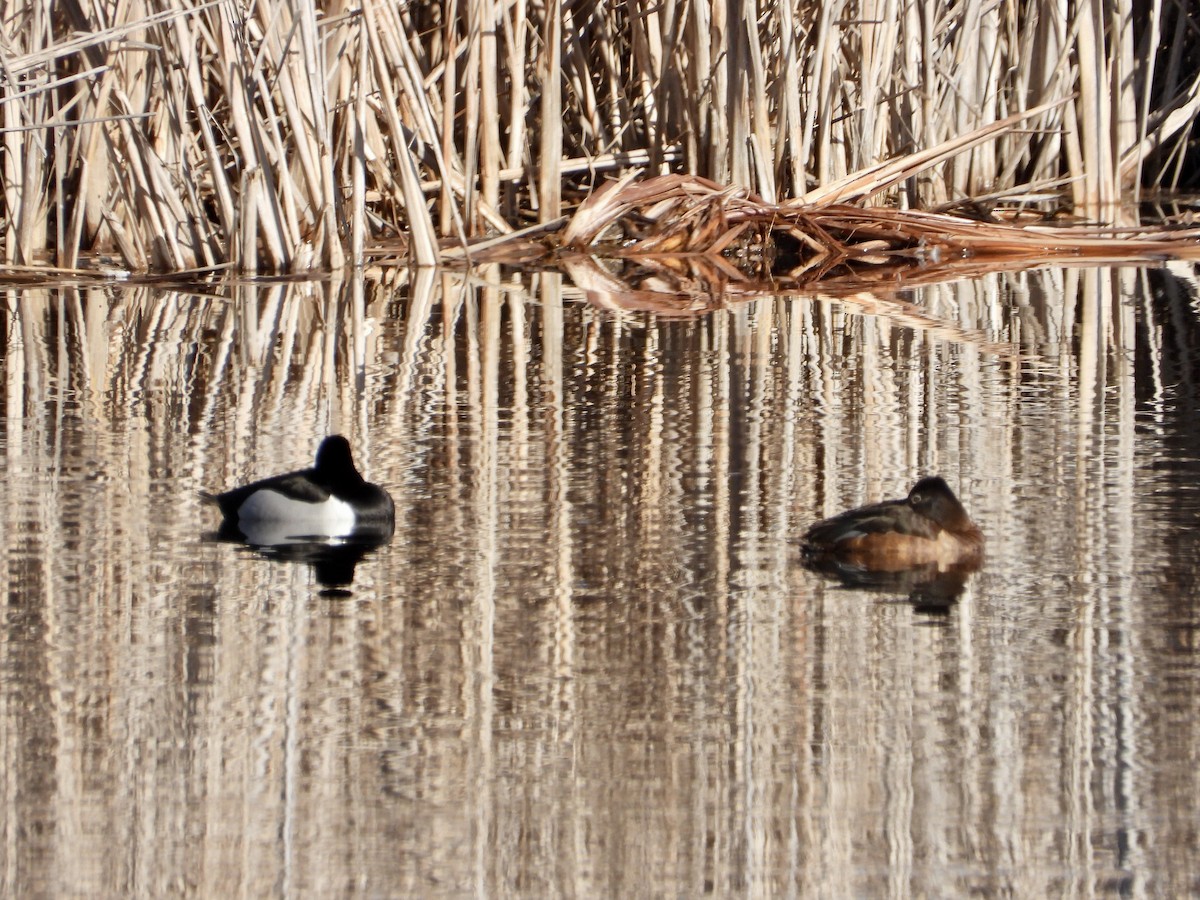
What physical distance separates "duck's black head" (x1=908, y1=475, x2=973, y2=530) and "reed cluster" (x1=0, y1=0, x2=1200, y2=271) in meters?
4.37

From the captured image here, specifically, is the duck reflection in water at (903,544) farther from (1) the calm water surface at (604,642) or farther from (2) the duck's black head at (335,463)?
(2) the duck's black head at (335,463)

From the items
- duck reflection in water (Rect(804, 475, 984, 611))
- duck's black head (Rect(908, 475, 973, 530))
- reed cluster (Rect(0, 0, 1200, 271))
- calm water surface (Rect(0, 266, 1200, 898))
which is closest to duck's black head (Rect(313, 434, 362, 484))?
calm water surface (Rect(0, 266, 1200, 898))

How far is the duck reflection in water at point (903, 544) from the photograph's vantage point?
458 cm

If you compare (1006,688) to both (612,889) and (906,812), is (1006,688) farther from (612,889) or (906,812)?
(612,889)

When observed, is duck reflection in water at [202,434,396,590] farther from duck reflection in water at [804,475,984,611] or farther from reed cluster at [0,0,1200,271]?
reed cluster at [0,0,1200,271]

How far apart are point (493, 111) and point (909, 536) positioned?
6576 millimetres

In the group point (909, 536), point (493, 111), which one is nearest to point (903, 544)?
point (909, 536)

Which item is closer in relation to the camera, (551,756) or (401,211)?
(551,756)

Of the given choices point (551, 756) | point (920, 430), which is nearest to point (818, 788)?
point (551, 756)

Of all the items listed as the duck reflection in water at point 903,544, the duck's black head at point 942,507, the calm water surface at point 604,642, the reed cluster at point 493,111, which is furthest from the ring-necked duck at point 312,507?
the reed cluster at point 493,111

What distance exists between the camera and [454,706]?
364 centimetres

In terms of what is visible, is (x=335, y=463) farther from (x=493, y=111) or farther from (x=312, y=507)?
(x=493, y=111)

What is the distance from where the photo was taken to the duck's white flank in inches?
196

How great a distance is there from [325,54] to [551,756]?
24.3 ft
